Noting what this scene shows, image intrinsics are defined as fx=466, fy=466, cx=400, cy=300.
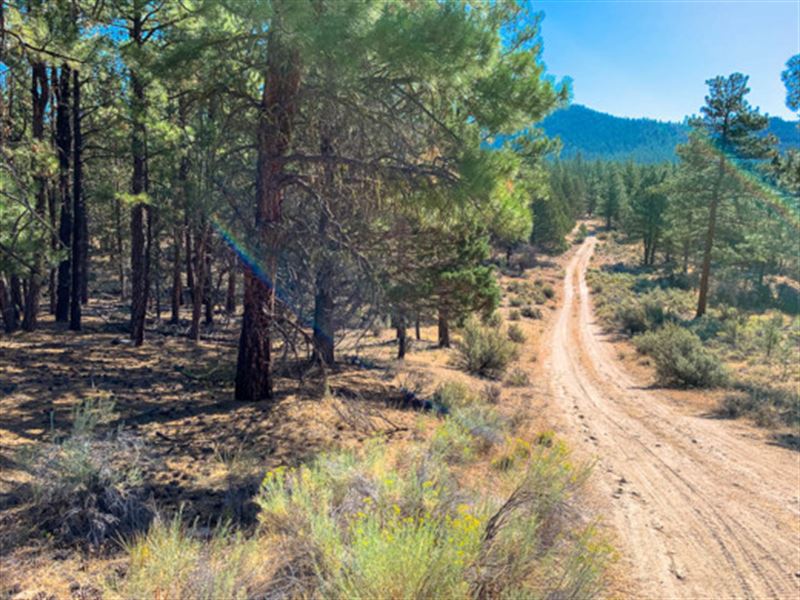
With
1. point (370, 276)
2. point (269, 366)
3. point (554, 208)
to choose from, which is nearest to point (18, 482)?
point (269, 366)

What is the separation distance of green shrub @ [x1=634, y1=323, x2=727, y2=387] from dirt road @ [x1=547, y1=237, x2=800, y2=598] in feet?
4.75

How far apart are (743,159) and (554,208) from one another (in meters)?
32.6

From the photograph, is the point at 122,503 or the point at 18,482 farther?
the point at 18,482

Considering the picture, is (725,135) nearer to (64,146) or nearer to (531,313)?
(531,313)

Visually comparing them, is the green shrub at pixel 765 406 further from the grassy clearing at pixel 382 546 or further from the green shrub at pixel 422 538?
the green shrub at pixel 422 538

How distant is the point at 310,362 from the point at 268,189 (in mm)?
3766

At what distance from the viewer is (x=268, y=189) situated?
6.55 meters

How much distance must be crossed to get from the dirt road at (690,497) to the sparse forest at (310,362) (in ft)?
0.43

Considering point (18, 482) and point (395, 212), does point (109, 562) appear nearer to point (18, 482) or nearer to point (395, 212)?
point (18, 482)

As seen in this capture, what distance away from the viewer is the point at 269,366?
24.2 ft

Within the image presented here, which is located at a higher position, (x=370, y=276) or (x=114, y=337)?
(x=370, y=276)

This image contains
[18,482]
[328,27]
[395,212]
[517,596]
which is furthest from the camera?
[395,212]

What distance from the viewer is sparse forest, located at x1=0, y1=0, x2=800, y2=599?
3.37 metres

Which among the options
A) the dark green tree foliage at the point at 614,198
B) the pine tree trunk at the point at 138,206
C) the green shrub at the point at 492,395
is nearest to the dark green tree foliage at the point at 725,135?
the green shrub at the point at 492,395
